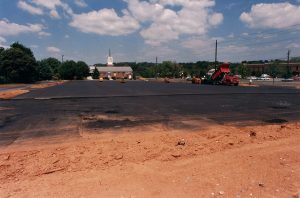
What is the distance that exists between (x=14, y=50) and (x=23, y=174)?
3147 inches

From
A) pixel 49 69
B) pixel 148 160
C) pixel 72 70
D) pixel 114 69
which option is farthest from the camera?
pixel 114 69

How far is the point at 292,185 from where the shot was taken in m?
5.75

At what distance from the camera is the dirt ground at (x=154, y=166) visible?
5.64 m

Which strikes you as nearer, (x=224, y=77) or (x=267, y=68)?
(x=224, y=77)

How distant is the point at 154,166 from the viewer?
22.7 feet

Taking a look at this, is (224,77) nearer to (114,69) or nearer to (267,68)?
(267,68)

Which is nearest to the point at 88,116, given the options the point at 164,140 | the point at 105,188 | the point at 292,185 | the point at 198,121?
the point at 198,121

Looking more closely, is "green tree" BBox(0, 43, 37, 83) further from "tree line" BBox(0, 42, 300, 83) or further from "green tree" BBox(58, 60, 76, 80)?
"green tree" BBox(58, 60, 76, 80)

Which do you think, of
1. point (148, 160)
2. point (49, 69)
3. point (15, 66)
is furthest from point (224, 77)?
point (49, 69)

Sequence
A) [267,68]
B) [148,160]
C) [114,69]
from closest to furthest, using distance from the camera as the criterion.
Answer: [148,160] → [267,68] → [114,69]

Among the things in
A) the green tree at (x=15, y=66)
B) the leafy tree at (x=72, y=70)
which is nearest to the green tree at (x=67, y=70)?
the leafy tree at (x=72, y=70)

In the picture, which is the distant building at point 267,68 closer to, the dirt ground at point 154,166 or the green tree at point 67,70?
the green tree at point 67,70

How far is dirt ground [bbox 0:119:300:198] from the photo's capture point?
222 inches

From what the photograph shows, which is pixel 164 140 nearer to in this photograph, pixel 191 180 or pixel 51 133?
pixel 191 180
